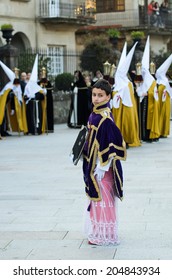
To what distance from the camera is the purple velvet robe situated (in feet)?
23.9

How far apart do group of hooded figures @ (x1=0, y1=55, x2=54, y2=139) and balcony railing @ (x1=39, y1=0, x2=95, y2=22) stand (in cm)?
1462

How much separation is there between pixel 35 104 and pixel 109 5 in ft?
85.7

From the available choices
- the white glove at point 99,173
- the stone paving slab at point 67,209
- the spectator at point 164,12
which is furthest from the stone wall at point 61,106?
the spectator at point 164,12

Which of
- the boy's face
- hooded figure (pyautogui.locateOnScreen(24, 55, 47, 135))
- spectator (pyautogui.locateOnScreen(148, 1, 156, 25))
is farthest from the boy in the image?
spectator (pyautogui.locateOnScreen(148, 1, 156, 25))

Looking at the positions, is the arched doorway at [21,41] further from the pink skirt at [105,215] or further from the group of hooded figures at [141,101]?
the pink skirt at [105,215]

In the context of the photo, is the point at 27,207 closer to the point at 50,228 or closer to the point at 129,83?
the point at 50,228

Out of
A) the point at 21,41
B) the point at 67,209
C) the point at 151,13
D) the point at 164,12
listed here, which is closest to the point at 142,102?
the point at 67,209

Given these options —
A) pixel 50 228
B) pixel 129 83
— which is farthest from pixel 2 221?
pixel 129 83

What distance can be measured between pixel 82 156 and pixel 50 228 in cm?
119

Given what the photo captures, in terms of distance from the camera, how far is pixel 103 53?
32.1m

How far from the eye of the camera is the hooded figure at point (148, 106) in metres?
17.8

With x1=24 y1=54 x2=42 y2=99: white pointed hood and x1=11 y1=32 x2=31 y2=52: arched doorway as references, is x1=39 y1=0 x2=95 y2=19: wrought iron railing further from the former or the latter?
x1=24 y1=54 x2=42 y2=99: white pointed hood

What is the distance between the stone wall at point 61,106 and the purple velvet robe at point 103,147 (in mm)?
18222

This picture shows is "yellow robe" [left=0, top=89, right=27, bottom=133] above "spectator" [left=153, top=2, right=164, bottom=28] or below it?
below
